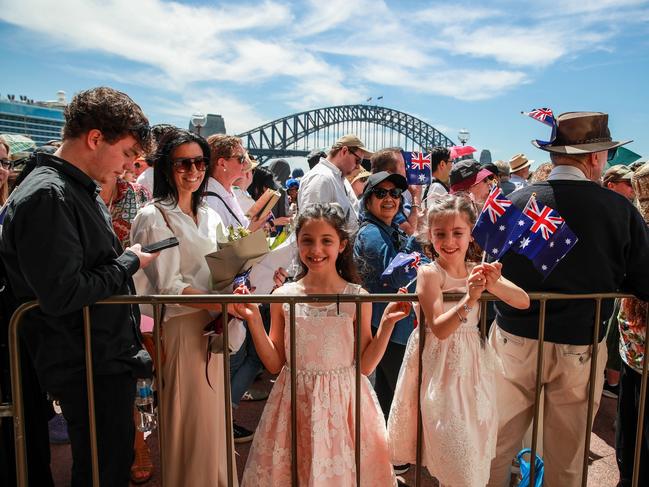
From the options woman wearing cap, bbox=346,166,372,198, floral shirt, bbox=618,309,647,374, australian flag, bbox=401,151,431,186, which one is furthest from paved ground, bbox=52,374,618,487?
woman wearing cap, bbox=346,166,372,198

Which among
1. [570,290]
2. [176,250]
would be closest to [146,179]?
[176,250]

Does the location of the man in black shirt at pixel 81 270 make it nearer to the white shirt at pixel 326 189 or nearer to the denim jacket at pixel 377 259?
the denim jacket at pixel 377 259

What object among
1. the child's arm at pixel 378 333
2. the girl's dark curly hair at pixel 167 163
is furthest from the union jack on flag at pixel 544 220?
the girl's dark curly hair at pixel 167 163

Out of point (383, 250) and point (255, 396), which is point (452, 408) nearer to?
point (383, 250)

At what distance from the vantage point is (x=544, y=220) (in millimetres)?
1976

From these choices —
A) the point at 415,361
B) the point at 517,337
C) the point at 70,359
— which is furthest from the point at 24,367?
the point at 517,337

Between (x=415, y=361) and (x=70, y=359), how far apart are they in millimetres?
1467

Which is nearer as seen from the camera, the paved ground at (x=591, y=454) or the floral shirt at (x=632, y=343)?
the floral shirt at (x=632, y=343)

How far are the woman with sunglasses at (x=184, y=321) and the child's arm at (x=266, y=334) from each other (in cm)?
32

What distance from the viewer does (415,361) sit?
92.3 inches

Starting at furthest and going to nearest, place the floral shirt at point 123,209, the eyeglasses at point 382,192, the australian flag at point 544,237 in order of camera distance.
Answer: the eyeglasses at point 382,192 < the floral shirt at point 123,209 < the australian flag at point 544,237

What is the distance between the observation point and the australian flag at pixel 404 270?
2.73 meters

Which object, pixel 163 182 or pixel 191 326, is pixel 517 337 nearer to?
pixel 191 326

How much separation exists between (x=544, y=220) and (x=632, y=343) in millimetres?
1165
